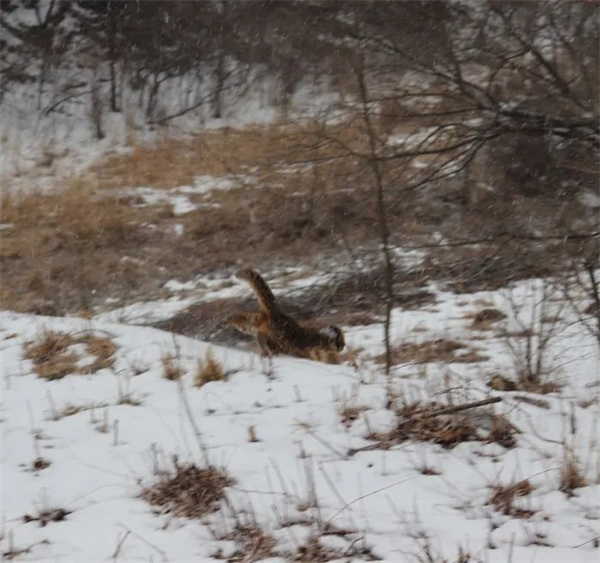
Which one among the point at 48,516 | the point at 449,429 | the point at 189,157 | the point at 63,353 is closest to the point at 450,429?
the point at 449,429

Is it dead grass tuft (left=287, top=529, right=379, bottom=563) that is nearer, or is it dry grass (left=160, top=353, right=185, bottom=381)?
dead grass tuft (left=287, top=529, right=379, bottom=563)

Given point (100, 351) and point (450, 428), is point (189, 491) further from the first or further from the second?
point (100, 351)

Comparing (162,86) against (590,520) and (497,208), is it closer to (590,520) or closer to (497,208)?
(497,208)

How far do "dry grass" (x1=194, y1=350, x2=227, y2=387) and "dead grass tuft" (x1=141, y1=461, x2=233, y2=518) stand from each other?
1.25 meters

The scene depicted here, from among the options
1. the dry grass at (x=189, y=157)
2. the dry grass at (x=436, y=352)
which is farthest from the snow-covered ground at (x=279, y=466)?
the dry grass at (x=189, y=157)

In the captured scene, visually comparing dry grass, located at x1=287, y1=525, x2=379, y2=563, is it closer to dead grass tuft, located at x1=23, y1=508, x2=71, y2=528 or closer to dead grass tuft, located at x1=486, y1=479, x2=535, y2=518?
dead grass tuft, located at x1=486, y1=479, x2=535, y2=518

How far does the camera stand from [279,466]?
3.38 m

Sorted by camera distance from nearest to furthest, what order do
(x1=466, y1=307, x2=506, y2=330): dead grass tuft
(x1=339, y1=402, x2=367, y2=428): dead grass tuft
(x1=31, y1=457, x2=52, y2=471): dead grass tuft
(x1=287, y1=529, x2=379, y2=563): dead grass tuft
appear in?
(x1=287, y1=529, x2=379, y2=563): dead grass tuft < (x1=31, y1=457, x2=52, y2=471): dead grass tuft < (x1=339, y1=402, x2=367, y2=428): dead grass tuft < (x1=466, y1=307, x2=506, y2=330): dead grass tuft

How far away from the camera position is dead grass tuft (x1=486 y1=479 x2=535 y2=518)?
2955mm

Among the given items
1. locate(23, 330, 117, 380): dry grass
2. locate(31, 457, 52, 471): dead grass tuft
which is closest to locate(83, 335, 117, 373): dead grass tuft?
locate(23, 330, 117, 380): dry grass

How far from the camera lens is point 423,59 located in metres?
6.96

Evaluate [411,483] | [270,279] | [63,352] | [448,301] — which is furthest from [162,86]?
[411,483]

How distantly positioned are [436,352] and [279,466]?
4.83m

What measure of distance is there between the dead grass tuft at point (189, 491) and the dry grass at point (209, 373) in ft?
4.09
